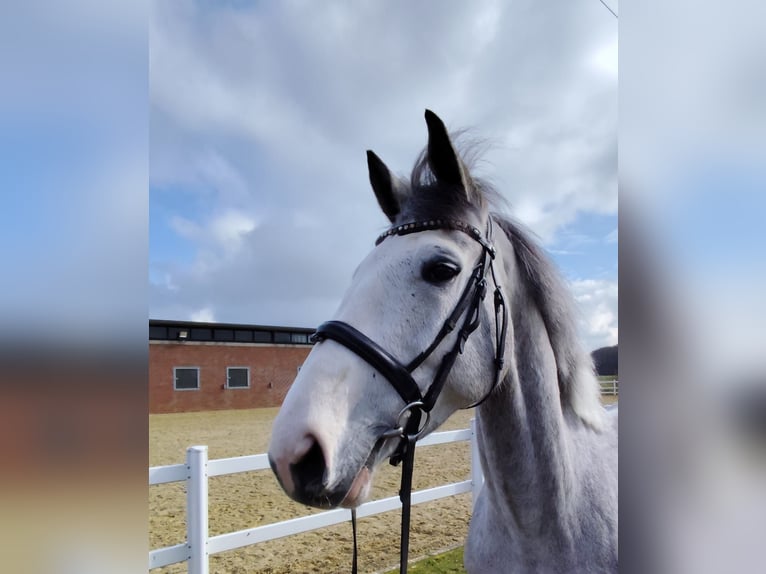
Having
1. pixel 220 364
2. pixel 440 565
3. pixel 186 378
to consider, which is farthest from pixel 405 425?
pixel 220 364

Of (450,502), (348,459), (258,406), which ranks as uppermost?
(348,459)

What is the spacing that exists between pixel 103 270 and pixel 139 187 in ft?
0.50

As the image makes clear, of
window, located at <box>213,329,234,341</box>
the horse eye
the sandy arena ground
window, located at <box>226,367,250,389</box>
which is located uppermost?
the horse eye

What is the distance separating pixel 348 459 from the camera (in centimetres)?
123

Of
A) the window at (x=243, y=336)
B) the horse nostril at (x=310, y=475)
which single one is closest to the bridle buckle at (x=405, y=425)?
the horse nostril at (x=310, y=475)

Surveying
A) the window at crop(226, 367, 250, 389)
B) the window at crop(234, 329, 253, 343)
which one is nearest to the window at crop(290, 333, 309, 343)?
the window at crop(234, 329, 253, 343)

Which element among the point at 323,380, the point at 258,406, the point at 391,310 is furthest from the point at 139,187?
the point at 258,406

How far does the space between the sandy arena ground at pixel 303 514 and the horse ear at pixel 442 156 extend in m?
1.13

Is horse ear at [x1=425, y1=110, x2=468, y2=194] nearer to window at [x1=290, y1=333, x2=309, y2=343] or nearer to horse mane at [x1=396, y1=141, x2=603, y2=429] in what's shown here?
horse mane at [x1=396, y1=141, x2=603, y2=429]

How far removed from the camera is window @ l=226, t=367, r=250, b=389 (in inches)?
1008

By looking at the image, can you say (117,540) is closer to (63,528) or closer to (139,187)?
(63,528)

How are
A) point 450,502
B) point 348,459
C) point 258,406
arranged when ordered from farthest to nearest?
point 258,406
point 450,502
point 348,459

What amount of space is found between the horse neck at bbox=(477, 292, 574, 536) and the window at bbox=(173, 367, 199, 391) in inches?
985

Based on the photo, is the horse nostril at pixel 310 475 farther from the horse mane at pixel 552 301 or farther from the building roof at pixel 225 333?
the building roof at pixel 225 333
